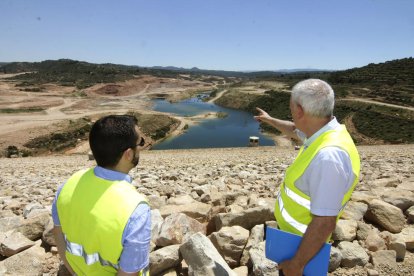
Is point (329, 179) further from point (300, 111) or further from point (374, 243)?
point (374, 243)

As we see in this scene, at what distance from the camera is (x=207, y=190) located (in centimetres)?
676

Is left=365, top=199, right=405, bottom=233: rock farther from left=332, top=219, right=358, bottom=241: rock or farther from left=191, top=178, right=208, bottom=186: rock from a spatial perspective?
left=191, top=178, right=208, bottom=186: rock

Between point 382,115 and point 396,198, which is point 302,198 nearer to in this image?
point 396,198

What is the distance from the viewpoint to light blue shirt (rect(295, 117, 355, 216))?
2074 mm

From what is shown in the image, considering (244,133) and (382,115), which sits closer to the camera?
(382,115)

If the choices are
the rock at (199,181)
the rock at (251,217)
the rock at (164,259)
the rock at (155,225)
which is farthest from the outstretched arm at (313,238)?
the rock at (199,181)

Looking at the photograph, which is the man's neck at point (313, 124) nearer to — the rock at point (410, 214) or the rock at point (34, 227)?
the rock at point (410, 214)

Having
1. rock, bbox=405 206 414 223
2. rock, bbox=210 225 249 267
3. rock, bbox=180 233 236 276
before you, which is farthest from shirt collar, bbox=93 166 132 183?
rock, bbox=405 206 414 223

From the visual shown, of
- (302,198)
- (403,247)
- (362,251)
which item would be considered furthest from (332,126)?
(403,247)

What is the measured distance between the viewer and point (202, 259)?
315 centimetres

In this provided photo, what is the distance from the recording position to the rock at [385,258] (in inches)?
142

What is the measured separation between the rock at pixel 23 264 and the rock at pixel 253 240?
2304 millimetres

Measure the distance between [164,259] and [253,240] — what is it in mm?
1107

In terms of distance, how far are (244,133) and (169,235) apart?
48309 millimetres
